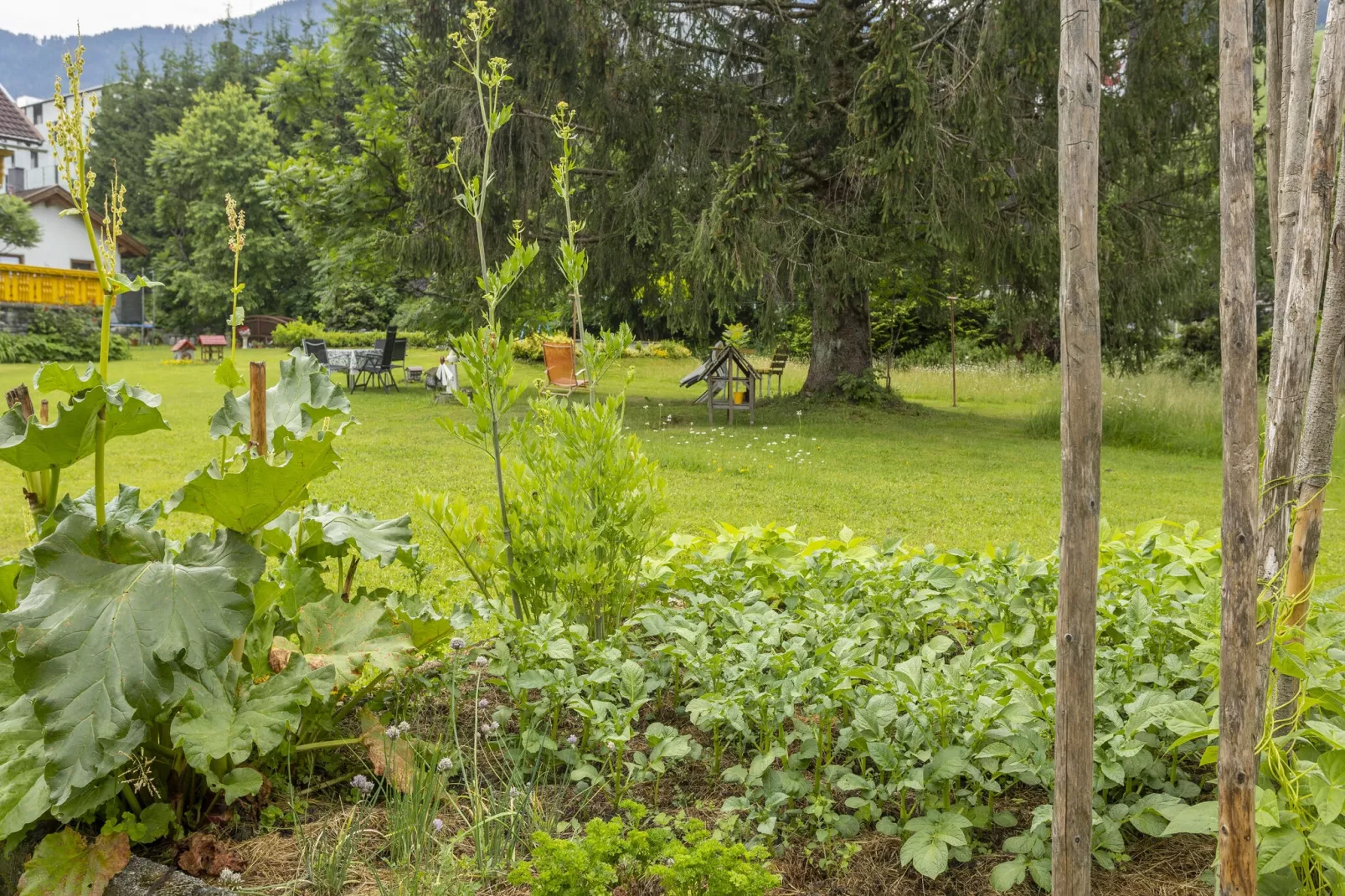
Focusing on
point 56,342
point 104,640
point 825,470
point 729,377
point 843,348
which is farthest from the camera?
point 56,342

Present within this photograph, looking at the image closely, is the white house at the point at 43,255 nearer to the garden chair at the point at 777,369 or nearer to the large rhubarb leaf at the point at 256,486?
the garden chair at the point at 777,369

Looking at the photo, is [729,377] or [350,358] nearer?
[729,377]

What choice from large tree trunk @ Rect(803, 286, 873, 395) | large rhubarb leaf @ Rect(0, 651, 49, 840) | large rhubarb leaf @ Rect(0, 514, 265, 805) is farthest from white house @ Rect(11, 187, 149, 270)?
large rhubarb leaf @ Rect(0, 514, 265, 805)

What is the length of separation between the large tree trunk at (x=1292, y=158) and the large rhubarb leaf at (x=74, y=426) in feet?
7.09

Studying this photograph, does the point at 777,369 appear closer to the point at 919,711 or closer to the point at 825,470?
the point at 825,470

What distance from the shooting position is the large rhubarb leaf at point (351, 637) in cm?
222

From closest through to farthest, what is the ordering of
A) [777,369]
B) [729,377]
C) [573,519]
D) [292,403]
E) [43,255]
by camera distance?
[292,403]
[573,519]
[729,377]
[777,369]
[43,255]

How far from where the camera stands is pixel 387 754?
2229 mm

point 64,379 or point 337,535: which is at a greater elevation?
point 64,379

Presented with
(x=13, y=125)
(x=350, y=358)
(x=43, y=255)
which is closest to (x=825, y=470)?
(x=350, y=358)

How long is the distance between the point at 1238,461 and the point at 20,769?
2.29 metres

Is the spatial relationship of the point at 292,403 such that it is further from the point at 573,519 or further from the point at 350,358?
the point at 350,358

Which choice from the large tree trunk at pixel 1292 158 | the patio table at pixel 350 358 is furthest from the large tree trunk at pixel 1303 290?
the patio table at pixel 350 358

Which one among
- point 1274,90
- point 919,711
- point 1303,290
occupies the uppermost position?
point 1274,90
